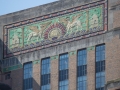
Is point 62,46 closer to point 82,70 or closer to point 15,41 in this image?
point 82,70

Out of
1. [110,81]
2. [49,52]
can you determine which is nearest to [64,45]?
[49,52]

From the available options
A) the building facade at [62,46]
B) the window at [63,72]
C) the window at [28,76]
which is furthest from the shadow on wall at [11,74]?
the window at [63,72]

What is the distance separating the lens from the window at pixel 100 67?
11506 centimetres

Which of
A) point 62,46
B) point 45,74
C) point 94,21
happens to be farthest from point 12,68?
point 94,21

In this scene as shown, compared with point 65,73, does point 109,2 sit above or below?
above

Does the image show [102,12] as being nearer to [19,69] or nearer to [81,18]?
[81,18]

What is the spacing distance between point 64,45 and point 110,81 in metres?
10.3

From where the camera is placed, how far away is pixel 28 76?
121000 millimetres

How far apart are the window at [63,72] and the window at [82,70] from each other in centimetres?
149

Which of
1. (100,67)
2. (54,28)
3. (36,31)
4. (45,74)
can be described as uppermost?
(54,28)

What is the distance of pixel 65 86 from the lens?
118m

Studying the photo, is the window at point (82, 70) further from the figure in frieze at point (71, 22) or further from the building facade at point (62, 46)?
the figure in frieze at point (71, 22)

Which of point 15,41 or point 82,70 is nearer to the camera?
point 82,70

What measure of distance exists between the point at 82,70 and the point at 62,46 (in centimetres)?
377
